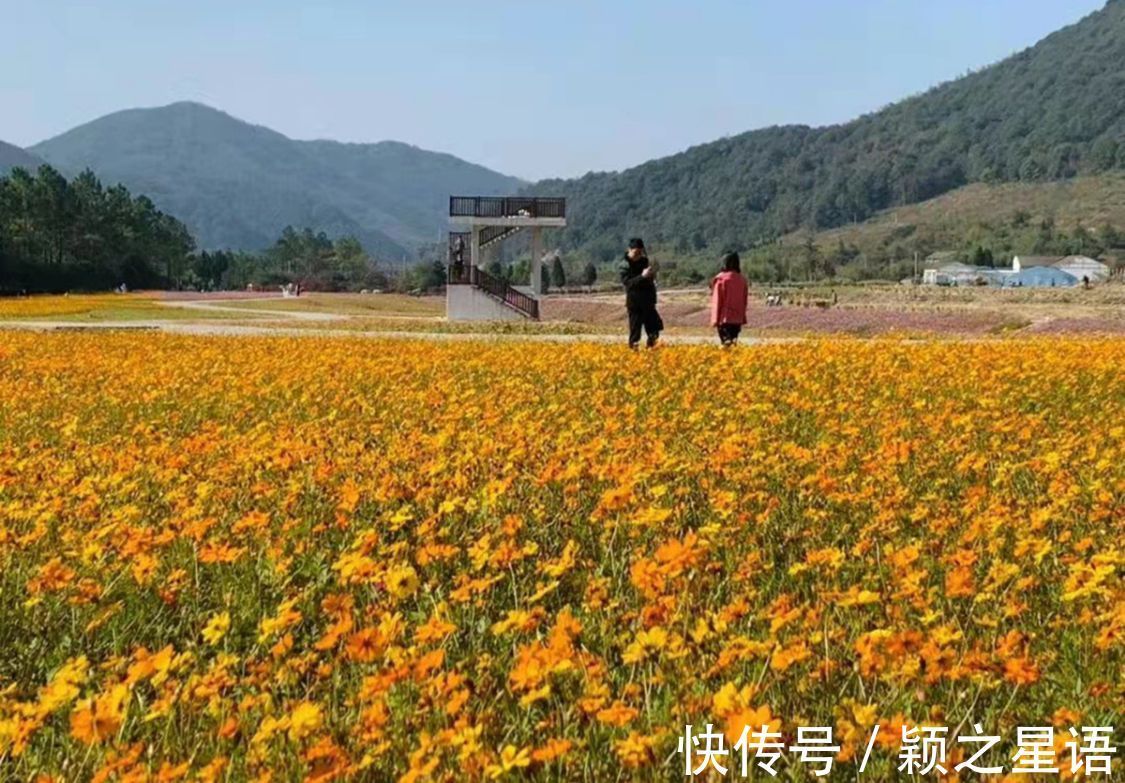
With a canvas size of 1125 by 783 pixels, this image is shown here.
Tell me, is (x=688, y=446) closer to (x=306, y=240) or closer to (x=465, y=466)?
(x=465, y=466)

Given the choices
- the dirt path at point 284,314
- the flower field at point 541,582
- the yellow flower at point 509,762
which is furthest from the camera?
the dirt path at point 284,314

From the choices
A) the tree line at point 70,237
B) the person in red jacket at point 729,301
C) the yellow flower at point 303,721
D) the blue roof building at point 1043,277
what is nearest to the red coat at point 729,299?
the person in red jacket at point 729,301

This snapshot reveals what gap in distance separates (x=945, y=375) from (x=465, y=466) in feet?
21.7

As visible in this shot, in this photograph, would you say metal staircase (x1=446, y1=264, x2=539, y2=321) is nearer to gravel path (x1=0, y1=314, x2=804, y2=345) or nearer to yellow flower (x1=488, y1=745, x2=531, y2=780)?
gravel path (x1=0, y1=314, x2=804, y2=345)

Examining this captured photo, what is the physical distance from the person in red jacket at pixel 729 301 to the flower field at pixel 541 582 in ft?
20.3

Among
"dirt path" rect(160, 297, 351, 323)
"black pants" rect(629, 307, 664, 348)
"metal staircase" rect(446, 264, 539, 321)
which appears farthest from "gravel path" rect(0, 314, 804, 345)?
"metal staircase" rect(446, 264, 539, 321)

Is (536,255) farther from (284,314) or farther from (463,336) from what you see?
(463,336)

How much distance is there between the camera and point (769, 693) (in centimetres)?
317

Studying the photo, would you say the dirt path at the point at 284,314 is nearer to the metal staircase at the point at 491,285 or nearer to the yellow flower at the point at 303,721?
the metal staircase at the point at 491,285

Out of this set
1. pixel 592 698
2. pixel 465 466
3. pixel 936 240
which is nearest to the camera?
pixel 592 698

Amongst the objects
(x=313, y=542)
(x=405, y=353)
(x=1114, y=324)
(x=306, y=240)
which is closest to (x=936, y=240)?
(x=306, y=240)

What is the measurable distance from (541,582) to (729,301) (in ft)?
38.0

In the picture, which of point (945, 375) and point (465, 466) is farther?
point (945, 375)

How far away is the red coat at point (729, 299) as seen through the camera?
15.5 m
